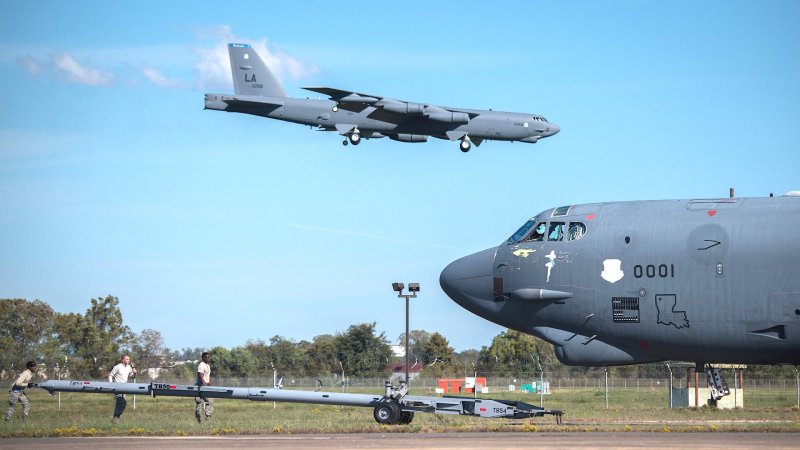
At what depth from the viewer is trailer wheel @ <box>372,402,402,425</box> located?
24109mm

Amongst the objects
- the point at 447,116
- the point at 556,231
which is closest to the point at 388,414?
the point at 556,231

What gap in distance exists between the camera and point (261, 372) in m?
97.7

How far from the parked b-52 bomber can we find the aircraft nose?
26 mm

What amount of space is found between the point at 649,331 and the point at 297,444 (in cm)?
716

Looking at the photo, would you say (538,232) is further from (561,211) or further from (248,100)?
(248,100)

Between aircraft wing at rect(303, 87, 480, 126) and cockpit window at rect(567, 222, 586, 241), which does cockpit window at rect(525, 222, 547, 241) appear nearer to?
cockpit window at rect(567, 222, 586, 241)

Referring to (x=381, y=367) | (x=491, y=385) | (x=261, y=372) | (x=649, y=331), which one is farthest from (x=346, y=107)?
(x=649, y=331)

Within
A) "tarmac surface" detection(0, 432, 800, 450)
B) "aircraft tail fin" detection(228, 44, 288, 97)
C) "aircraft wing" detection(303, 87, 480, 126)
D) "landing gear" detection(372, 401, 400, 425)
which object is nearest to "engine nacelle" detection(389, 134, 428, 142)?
"aircraft wing" detection(303, 87, 480, 126)

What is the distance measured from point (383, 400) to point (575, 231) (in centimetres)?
555

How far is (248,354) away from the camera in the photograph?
10188cm

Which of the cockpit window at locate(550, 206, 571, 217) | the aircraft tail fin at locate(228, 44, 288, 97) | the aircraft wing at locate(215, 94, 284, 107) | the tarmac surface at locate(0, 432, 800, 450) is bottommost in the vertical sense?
the tarmac surface at locate(0, 432, 800, 450)

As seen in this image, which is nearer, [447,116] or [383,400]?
[383,400]

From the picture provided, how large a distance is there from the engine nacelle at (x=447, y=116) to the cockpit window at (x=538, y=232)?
41.9 metres

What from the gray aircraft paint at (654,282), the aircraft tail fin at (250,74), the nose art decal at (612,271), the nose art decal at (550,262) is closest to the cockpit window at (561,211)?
the gray aircraft paint at (654,282)
